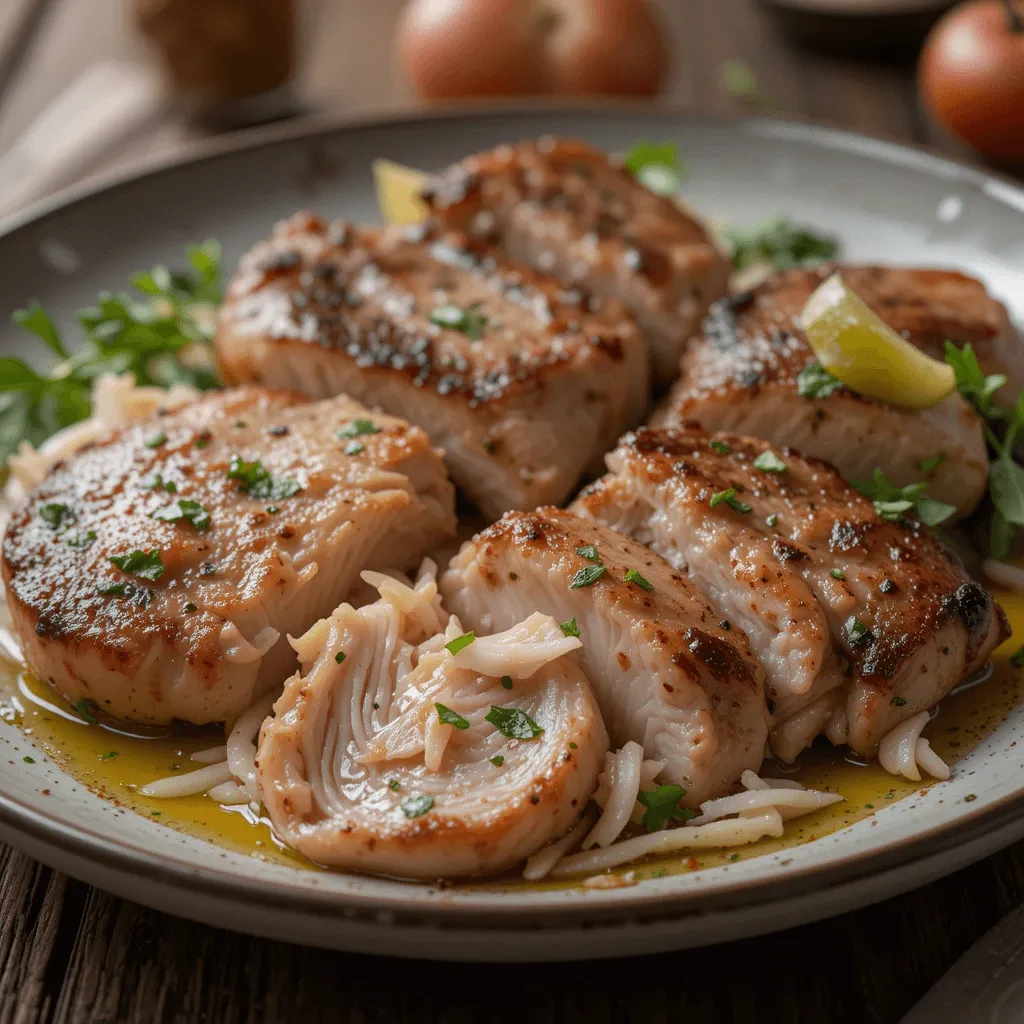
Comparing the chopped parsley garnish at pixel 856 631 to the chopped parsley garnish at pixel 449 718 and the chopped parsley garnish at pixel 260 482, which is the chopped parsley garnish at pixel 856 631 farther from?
the chopped parsley garnish at pixel 260 482

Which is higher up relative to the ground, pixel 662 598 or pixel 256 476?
pixel 256 476

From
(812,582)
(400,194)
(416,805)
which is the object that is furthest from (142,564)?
(400,194)

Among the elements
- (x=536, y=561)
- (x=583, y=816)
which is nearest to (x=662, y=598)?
(x=536, y=561)

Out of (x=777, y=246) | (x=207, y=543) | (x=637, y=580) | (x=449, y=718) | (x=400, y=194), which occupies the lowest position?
(x=777, y=246)

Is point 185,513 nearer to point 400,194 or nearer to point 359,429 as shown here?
point 359,429

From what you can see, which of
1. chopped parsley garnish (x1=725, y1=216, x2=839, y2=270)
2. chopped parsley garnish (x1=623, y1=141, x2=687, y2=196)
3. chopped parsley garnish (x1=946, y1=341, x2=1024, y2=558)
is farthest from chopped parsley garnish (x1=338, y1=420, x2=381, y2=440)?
chopped parsley garnish (x1=623, y1=141, x2=687, y2=196)

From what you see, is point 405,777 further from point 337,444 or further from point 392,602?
point 337,444

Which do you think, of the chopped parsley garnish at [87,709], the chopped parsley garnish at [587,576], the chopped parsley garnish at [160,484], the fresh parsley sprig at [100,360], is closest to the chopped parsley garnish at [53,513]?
the chopped parsley garnish at [160,484]
